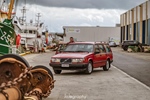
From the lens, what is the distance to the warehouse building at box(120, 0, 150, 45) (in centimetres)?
5919

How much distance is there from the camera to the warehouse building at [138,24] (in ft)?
194

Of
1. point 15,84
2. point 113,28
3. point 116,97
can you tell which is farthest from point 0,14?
point 113,28

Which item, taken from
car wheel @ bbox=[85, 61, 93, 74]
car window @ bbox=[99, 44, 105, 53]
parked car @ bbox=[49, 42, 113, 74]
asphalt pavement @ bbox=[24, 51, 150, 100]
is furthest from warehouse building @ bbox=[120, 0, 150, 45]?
asphalt pavement @ bbox=[24, 51, 150, 100]

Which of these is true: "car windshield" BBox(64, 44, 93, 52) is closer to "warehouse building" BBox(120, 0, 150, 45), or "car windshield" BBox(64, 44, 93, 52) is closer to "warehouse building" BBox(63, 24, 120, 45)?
"warehouse building" BBox(120, 0, 150, 45)

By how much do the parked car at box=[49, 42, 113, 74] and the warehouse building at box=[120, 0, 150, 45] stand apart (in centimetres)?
3954

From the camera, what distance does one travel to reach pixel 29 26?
2464 inches

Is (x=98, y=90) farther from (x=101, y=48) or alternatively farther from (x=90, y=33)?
(x=90, y=33)

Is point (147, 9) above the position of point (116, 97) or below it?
above

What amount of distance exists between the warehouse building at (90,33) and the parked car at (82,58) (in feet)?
205

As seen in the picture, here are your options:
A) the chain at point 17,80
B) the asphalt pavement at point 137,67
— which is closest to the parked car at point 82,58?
the asphalt pavement at point 137,67

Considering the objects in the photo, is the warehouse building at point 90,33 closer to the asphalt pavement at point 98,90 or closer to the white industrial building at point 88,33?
the white industrial building at point 88,33

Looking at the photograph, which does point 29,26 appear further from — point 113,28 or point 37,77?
point 37,77

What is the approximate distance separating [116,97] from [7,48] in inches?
611

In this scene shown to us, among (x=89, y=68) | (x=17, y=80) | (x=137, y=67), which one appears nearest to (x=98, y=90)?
(x=89, y=68)
